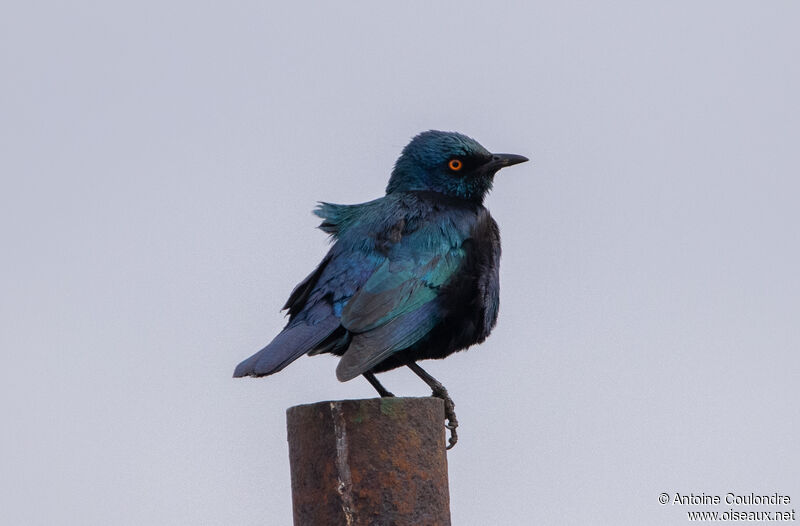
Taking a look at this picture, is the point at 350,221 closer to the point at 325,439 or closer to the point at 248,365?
the point at 248,365

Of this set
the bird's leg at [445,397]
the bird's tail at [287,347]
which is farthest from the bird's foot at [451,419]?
the bird's tail at [287,347]

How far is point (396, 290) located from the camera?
6.44 metres

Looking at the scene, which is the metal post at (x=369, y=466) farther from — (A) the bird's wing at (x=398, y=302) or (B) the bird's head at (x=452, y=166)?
(B) the bird's head at (x=452, y=166)

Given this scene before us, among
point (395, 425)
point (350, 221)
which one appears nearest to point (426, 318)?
point (350, 221)

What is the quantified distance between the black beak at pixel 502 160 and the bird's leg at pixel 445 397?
160cm

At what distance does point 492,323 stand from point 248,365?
72.5 inches

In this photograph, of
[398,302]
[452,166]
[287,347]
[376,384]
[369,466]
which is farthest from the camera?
[452,166]

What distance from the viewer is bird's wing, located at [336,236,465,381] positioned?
610 centimetres

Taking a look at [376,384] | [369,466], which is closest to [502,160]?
[376,384]

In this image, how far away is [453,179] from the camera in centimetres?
777

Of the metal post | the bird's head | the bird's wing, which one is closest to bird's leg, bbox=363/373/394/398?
the bird's wing

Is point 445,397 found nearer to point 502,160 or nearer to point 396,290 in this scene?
point 396,290

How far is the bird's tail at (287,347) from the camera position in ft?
18.3

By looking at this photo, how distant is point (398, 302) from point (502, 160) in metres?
1.81
